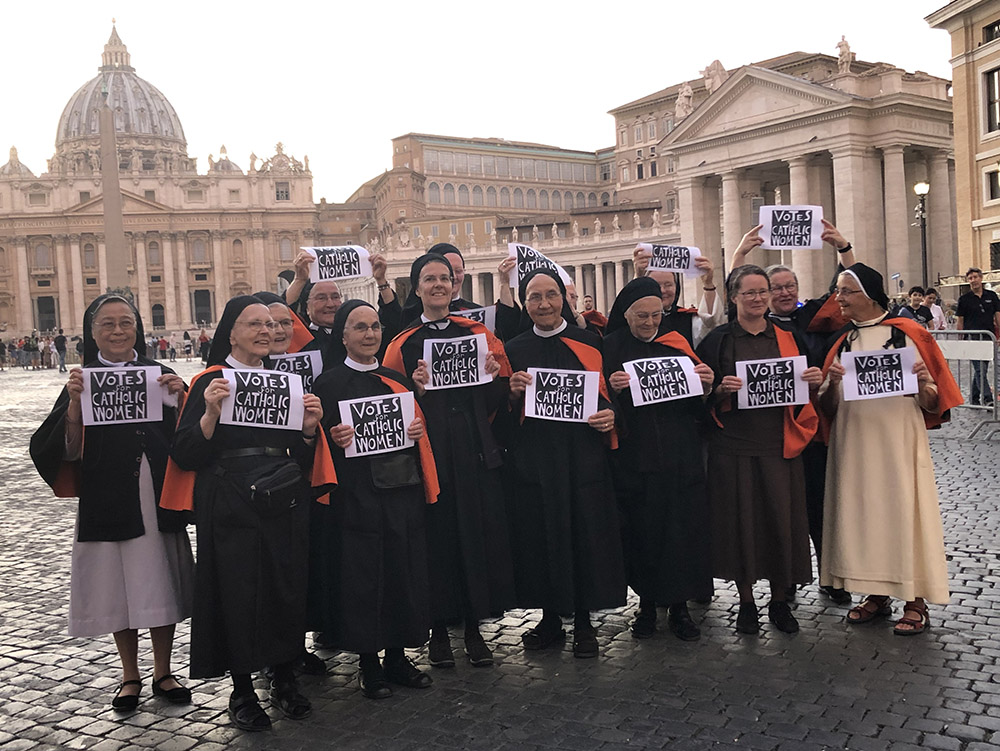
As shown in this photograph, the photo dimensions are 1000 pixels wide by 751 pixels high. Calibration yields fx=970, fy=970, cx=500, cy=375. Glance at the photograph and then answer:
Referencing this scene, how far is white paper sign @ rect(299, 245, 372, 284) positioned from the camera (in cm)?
640

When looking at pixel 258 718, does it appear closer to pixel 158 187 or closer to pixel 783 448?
pixel 783 448

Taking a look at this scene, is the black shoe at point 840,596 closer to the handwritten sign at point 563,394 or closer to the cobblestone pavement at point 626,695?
Result: the cobblestone pavement at point 626,695

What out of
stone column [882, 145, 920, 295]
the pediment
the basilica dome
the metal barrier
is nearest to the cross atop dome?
the basilica dome

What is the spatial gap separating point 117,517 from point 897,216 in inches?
1789

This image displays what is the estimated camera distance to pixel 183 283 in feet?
333

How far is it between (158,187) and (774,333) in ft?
350

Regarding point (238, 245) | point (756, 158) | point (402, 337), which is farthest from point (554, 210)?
point (402, 337)

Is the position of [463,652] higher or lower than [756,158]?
lower

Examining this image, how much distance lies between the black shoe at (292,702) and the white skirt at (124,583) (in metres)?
0.66

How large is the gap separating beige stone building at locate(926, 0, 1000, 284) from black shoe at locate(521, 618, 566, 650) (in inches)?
1164

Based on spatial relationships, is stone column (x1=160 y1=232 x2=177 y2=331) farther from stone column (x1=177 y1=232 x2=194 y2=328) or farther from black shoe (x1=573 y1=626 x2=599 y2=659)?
black shoe (x1=573 y1=626 x2=599 y2=659)

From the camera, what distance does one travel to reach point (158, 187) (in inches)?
4065

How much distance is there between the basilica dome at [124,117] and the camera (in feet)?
382

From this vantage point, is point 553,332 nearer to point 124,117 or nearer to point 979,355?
point 979,355
